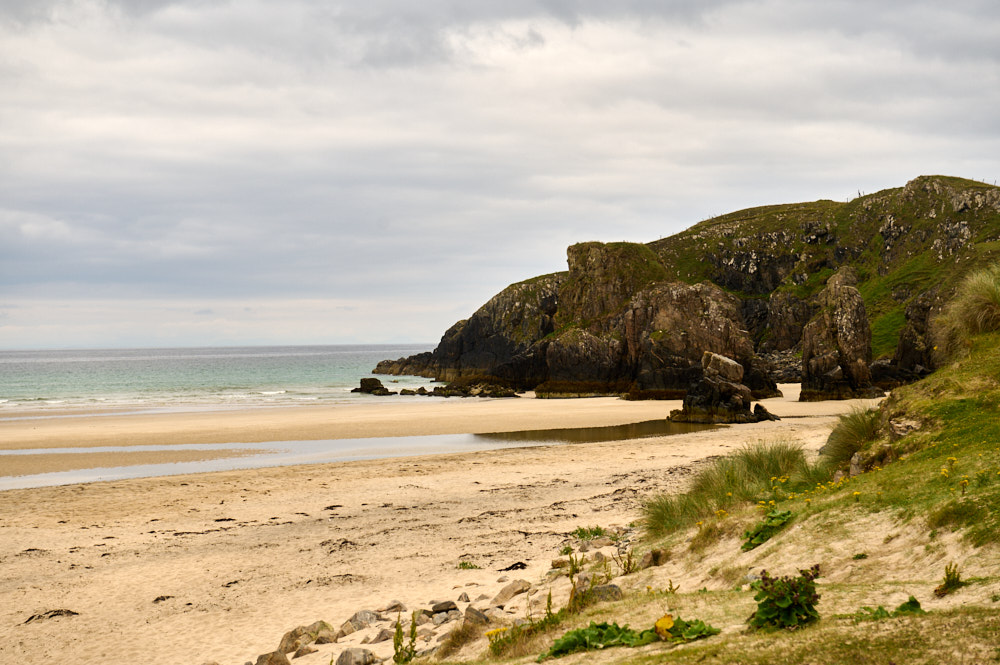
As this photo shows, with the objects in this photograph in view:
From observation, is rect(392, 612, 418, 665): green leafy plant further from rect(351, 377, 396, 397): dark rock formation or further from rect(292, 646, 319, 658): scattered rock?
rect(351, 377, 396, 397): dark rock formation

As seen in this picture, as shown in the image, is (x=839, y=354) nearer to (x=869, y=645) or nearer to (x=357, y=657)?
(x=357, y=657)

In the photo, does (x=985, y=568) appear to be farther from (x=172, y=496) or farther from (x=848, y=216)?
(x=848, y=216)

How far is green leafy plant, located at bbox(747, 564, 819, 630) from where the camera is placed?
5.18 meters

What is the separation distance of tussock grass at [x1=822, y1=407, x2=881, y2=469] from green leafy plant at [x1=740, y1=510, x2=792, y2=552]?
12.7ft

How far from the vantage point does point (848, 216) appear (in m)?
112

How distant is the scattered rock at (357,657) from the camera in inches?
286

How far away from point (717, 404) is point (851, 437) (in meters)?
26.6

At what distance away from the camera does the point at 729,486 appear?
39.0 ft

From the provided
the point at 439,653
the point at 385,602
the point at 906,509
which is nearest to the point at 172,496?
the point at 385,602

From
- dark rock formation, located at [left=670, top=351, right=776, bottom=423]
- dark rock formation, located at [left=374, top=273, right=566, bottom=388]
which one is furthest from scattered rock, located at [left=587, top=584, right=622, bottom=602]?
dark rock formation, located at [left=374, top=273, right=566, bottom=388]

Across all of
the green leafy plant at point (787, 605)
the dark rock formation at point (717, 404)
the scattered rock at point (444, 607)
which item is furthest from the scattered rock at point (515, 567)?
the dark rock formation at point (717, 404)

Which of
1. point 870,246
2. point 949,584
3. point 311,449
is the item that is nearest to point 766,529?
point 949,584

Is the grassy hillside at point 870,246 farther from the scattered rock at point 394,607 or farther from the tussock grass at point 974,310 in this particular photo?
the scattered rock at point 394,607

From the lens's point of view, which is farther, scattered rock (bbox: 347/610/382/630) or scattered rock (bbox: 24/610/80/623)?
scattered rock (bbox: 24/610/80/623)
